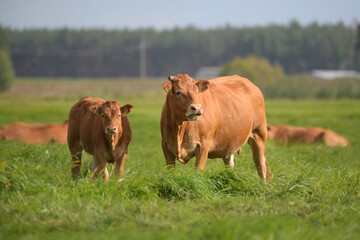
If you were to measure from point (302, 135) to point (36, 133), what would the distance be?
32.4 ft

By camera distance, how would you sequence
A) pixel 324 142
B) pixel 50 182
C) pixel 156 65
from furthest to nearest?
1. pixel 156 65
2. pixel 324 142
3. pixel 50 182

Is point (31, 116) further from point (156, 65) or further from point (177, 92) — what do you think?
point (156, 65)

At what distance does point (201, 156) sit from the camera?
24.9 feet

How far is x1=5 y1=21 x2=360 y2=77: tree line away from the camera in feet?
425

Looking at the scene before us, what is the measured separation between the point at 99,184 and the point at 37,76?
142 m

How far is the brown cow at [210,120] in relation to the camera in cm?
739

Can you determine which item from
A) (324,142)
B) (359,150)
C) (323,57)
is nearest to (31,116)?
(324,142)

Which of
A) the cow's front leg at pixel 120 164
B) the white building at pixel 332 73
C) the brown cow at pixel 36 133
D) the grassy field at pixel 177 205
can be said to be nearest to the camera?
the grassy field at pixel 177 205

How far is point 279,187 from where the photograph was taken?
7289 millimetres

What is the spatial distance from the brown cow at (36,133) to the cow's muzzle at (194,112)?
30.9 ft

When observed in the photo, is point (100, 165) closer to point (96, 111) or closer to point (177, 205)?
point (96, 111)

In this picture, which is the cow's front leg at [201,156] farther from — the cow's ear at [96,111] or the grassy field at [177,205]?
the cow's ear at [96,111]

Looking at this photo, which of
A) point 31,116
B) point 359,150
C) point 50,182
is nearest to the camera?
point 50,182

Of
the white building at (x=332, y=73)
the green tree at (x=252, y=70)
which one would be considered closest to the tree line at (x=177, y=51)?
the white building at (x=332, y=73)
